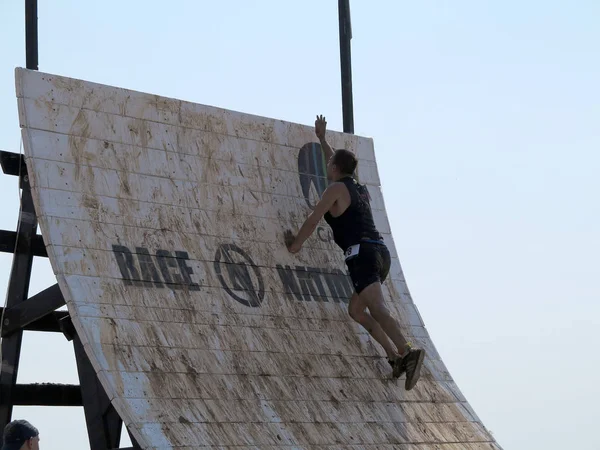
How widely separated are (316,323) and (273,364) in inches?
27.5

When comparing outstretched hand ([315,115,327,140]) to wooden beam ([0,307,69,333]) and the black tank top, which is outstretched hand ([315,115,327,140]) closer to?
the black tank top

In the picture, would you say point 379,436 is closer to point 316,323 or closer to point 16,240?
point 316,323

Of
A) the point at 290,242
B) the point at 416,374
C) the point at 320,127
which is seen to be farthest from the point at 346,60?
the point at 416,374

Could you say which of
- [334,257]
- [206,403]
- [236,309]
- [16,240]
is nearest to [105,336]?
[206,403]

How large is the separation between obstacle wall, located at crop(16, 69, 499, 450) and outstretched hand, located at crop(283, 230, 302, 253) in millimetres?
45

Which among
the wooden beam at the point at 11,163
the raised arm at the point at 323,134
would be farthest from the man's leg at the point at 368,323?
the wooden beam at the point at 11,163

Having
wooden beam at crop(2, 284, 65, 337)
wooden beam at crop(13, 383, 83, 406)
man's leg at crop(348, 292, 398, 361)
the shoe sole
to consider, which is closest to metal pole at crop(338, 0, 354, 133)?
man's leg at crop(348, 292, 398, 361)

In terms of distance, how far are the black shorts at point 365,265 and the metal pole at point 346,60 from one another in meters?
2.35

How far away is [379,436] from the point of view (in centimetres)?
678

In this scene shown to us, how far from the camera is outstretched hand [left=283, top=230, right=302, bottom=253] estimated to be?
24.8 ft

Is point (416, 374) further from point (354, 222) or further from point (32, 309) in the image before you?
point (32, 309)

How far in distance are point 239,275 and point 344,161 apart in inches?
42.0

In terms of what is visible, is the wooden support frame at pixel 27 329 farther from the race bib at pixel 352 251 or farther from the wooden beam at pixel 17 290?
the race bib at pixel 352 251

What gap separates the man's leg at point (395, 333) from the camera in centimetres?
714
